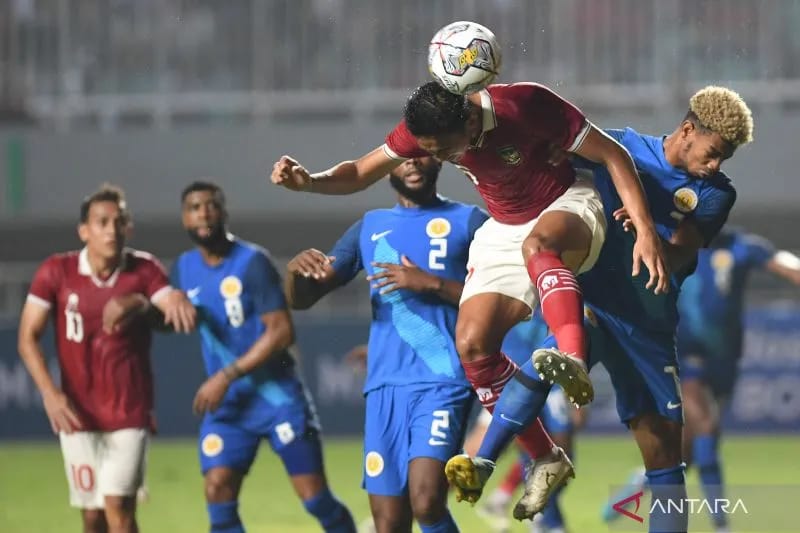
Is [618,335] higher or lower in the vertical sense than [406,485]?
higher

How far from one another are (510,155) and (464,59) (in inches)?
16.9

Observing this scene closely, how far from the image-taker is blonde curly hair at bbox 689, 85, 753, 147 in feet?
20.5

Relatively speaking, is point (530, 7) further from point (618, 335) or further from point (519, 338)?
point (618, 335)

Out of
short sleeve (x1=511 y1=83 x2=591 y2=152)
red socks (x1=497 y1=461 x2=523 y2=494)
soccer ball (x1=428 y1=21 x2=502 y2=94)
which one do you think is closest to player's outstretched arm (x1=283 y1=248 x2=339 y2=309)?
soccer ball (x1=428 y1=21 x2=502 y2=94)

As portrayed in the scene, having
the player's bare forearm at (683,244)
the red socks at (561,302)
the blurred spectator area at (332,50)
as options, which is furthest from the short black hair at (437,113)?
the blurred spectator area at (332,50)

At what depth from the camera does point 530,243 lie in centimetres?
590

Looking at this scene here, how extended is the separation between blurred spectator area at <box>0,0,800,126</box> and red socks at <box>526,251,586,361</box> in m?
10.2

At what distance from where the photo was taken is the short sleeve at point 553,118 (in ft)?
19.7

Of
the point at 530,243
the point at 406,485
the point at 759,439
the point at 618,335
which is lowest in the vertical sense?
the point at 759,439

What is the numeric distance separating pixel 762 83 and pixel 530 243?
11.1 metres

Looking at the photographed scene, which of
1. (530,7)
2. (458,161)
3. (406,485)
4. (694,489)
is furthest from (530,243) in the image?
(530,7)

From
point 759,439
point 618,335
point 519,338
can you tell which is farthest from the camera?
point 759,439

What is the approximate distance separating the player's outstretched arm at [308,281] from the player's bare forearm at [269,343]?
0.50 meters

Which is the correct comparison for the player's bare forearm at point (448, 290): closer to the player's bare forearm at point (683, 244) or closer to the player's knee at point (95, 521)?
the player's bare forearm at point (683, 244)
